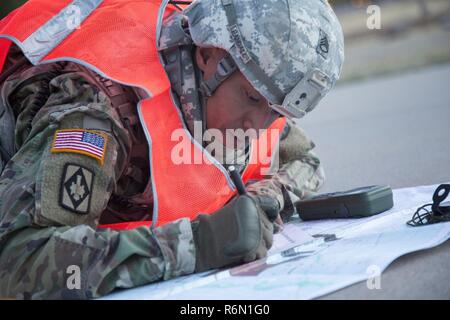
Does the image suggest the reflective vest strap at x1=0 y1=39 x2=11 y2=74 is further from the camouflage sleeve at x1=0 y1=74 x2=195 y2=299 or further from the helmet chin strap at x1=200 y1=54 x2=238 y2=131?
the helmet chin strap at x1=200 y1=54 x2=238 y2=131

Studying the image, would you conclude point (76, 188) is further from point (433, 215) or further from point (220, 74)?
point (433, 215)

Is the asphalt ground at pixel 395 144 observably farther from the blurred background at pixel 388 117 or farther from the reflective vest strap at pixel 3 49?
the reflective vest strap at pixel 3 49

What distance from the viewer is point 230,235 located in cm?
279

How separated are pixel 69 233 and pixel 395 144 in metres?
3.41

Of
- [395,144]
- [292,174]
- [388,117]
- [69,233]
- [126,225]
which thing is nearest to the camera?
[69,233]

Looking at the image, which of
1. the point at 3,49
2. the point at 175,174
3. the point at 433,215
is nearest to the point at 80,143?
the point at 175,174

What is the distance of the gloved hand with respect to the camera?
278 cm

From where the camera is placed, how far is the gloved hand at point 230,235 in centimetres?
278

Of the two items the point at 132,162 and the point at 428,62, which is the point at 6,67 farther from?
the point at 428,62

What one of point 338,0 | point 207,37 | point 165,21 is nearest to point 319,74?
point 207,37

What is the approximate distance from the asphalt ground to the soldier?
542 mm

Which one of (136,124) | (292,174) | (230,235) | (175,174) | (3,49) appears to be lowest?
(292,174)

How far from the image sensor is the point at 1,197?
281cm

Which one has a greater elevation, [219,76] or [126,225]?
[219,76]
